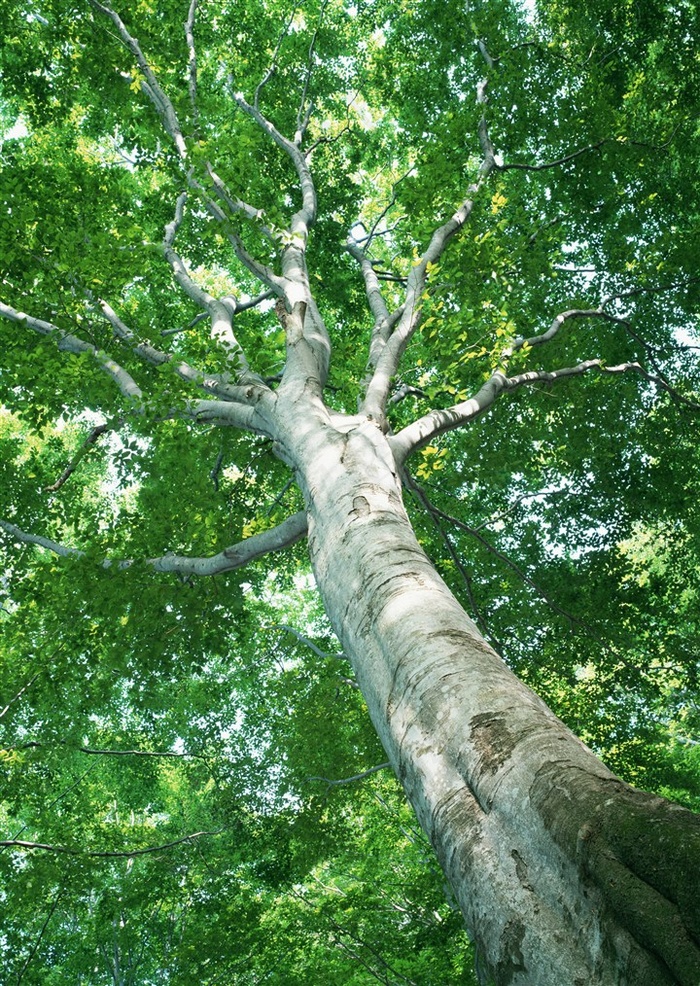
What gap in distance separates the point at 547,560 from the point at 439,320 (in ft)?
16.5

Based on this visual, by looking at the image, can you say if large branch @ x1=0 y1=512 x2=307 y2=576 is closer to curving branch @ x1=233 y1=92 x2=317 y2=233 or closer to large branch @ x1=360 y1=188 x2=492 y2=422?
large branch @ x1=360 y1=188 x2=492 y2=422

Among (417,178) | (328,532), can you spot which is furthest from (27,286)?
(328,532)

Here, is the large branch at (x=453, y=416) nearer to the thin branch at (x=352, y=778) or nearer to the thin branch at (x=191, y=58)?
the thin branch at (x=352, y=778)

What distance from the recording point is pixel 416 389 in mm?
6621

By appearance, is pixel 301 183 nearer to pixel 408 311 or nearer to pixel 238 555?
pixel 408 311

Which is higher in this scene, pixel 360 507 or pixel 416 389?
pixel 416 389

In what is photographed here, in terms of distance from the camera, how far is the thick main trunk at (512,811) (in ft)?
4.28

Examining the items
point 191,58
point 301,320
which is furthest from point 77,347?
point 191,58

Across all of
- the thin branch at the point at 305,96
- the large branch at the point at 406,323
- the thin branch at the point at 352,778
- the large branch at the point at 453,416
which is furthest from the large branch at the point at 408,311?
the thin branch at the point at 352,778

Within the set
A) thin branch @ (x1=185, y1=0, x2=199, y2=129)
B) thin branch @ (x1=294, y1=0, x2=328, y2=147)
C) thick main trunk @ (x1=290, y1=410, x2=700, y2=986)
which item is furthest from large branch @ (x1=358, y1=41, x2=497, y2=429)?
thin branch @ (x1=185, y1=0, x2=199, y2=129)

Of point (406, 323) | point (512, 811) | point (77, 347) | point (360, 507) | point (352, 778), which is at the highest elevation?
point (77, 347)

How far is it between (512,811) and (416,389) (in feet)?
17.2

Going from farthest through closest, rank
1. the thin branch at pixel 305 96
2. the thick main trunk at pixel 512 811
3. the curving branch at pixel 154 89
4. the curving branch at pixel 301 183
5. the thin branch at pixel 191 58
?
the thin branch at pixel 305 96 → the thin branch at pixel 191 58 → the curving branch at pixel 301 183 → the curving branch at pixel 154 89 → the thick main trunk at pixel 512 811

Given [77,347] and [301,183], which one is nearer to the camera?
[77,347]
